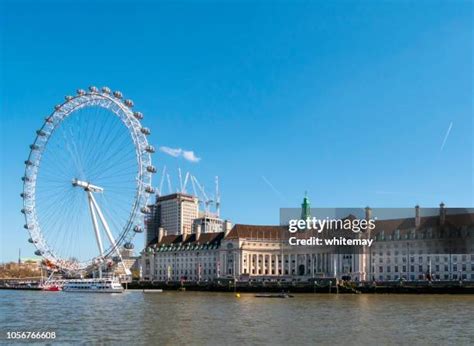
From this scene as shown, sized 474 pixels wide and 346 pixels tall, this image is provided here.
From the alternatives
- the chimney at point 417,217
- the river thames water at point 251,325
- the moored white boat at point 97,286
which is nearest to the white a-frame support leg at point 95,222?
the moored white boat at point 97,286

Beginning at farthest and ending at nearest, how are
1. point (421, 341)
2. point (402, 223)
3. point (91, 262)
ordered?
point (402, 223)
point (91, 262)
point (421, 341)

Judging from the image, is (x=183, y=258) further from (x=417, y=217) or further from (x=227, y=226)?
(x=417, y=217)

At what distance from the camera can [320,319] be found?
48812 mm

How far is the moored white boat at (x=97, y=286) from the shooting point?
10515 centimetres

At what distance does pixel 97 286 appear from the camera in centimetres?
10644

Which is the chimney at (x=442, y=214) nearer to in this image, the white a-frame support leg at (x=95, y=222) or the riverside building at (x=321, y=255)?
the riverside building at (x=321, y=255)

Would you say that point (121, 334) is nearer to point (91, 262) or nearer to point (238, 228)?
point (91, 262)

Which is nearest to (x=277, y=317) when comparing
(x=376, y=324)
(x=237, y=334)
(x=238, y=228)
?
(x=376, y=324)

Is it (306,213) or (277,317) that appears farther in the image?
(306,213)

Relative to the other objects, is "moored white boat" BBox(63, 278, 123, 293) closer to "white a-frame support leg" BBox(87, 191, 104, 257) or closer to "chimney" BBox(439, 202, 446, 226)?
"white a-frame support leg" BBox(87, 191, 104, 257)

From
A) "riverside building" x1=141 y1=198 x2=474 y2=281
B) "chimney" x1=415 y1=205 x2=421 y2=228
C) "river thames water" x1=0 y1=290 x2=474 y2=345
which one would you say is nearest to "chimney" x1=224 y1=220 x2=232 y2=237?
"riverside building" x1=141 y1=198 x2=474 y2=281

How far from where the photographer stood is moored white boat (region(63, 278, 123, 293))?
105 m

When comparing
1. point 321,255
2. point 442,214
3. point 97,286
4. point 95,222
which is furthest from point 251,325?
point 321,255

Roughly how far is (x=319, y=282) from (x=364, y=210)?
91.7ft
